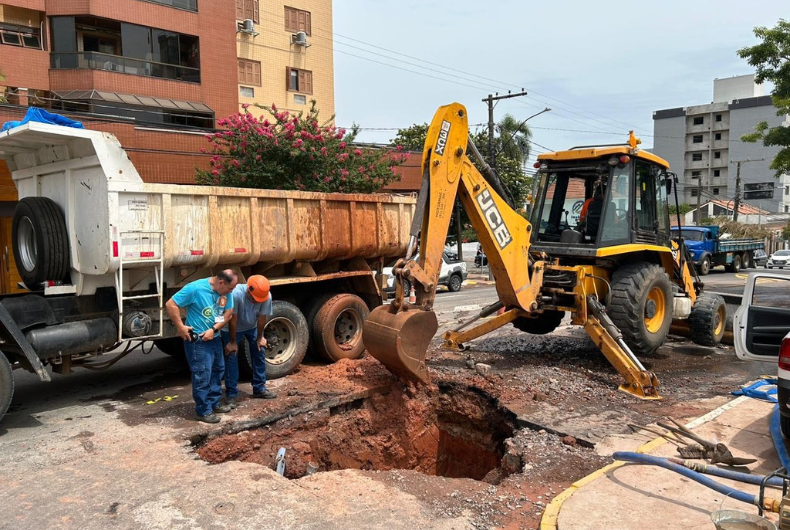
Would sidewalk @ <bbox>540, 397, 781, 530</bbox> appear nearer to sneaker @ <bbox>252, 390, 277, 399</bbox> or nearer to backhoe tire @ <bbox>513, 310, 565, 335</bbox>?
sneaker @ <bbox>252, 390, 277, 399</bbox>

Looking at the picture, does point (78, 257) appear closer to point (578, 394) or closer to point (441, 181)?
point (441, 181)

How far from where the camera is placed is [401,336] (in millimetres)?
6133

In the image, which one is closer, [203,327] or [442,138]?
[203,327]

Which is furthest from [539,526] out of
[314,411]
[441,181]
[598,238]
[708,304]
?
[708,304]

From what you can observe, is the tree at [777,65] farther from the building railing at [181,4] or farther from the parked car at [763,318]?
the building railing at [181,4]

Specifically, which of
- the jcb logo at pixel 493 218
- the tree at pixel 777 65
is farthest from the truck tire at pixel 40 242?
the tree at pixel 777 65

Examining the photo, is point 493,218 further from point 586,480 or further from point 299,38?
point 299,38

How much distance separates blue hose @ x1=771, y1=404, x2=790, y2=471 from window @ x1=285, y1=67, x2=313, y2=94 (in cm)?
2699

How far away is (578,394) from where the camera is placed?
23.0 feet

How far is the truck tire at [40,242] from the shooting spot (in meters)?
6.52

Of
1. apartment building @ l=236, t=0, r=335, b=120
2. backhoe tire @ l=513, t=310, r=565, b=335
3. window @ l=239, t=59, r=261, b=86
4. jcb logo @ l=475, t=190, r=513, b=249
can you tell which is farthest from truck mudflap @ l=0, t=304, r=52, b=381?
window @ l=239, t=59, r=261, b=86

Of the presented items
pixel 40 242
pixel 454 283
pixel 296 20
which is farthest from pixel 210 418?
pixel 296 20

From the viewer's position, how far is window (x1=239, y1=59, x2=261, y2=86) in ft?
89.5

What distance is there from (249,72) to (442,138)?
2332cm
